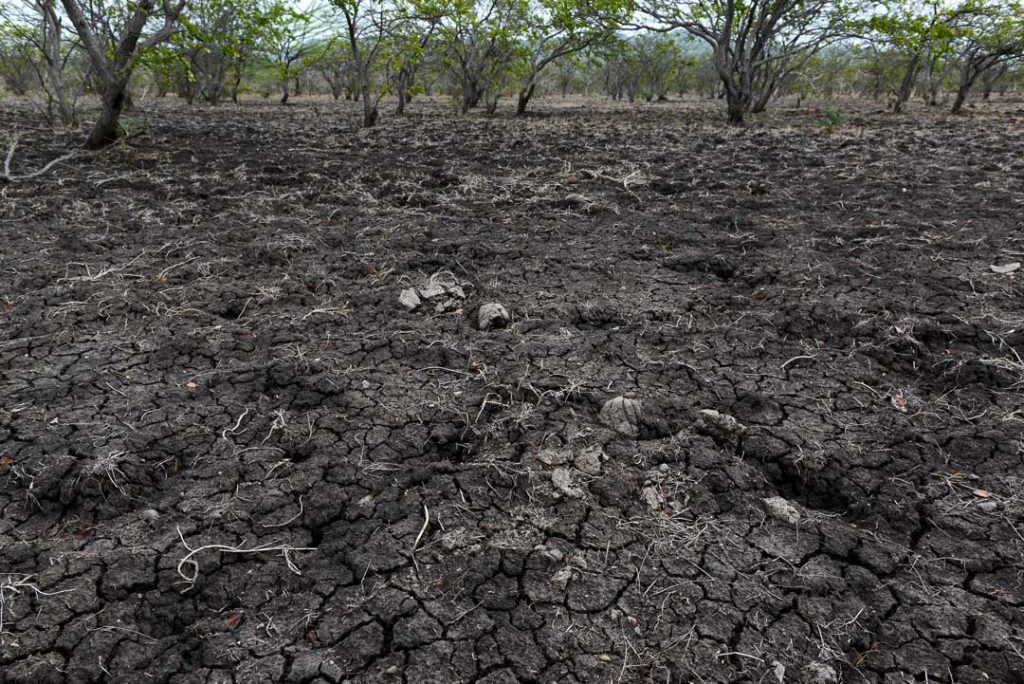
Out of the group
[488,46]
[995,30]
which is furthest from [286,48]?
[995,30]

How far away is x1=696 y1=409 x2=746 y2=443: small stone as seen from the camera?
2.32m

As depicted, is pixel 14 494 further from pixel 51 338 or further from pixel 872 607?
pixel 872 607

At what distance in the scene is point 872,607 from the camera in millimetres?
1665

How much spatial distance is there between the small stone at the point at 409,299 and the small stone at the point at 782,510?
85.3 inches

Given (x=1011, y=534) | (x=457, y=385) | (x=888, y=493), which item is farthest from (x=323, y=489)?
(x=1011, y=534)

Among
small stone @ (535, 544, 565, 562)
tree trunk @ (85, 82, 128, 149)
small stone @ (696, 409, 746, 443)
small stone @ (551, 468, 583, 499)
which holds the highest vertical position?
tree trunk @ (85, 82, 128, 149)

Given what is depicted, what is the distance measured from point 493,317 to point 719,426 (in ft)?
4.49

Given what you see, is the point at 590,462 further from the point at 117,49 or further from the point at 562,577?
the point at 117,49

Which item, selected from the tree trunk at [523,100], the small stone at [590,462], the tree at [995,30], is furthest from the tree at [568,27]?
the small stone at [590,462]

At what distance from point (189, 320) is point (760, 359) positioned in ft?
9.97

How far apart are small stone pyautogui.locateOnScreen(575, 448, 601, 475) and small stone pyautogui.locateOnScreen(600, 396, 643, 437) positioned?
0.61ft

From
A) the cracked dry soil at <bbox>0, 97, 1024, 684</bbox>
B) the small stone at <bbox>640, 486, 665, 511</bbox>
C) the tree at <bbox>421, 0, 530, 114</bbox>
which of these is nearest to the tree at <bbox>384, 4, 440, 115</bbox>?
the tree at <bbox>421, 0, 530, 114</bbox>

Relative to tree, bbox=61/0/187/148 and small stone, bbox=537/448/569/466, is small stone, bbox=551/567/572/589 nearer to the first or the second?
small stone, bbox=537/448/569/466

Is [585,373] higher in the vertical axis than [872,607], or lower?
higher
